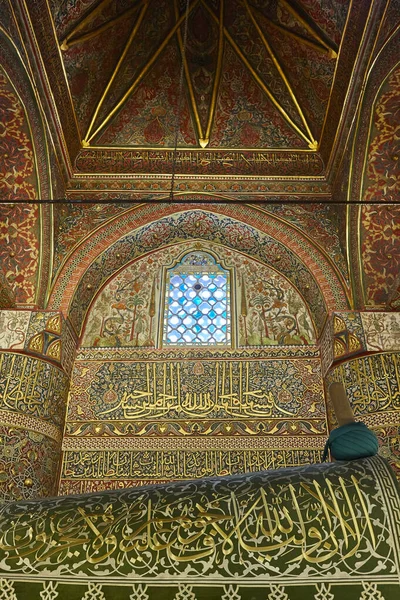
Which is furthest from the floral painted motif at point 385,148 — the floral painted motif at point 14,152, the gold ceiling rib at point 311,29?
the floral painted motif at point 14,152

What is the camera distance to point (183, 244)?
8.29m

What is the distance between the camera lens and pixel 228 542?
2.46m

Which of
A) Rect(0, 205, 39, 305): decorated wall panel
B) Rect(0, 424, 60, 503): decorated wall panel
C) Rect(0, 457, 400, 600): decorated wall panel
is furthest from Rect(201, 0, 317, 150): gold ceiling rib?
Rect(0, 457, 400, 600): decorated wall panel

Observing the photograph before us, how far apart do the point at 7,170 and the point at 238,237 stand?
3.01m

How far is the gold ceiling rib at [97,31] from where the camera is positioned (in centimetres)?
690

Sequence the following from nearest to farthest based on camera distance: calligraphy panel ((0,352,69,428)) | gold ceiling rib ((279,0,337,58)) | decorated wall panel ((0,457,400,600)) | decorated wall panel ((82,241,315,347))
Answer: decorated wall panel ((0,457,400,600)) < calligraphy panel ((0,352,69,428)) < gold ceiling rib ((279,0,337,58)) < decorated wall panel ((82,241,315,347))

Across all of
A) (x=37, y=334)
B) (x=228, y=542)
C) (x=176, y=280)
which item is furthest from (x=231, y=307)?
(x=228, y=542)

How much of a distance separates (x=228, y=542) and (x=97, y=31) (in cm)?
651

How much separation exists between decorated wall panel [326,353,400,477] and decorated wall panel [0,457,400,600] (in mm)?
3670

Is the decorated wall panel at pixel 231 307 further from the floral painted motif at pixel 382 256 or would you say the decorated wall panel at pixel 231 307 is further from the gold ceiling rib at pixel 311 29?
the gold ceiling rib at pixel 311 29

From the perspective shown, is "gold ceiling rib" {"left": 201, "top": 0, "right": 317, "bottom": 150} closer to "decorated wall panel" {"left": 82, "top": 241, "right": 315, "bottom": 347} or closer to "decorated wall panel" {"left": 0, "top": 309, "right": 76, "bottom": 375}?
"decorated wall panel" {"left": 82, "top": 241, "right": 315, "bottom": 347}

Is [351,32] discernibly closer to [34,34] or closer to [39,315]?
[34,34]

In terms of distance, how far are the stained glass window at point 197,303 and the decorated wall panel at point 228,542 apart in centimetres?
484

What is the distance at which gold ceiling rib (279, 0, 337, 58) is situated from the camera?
276 inches
